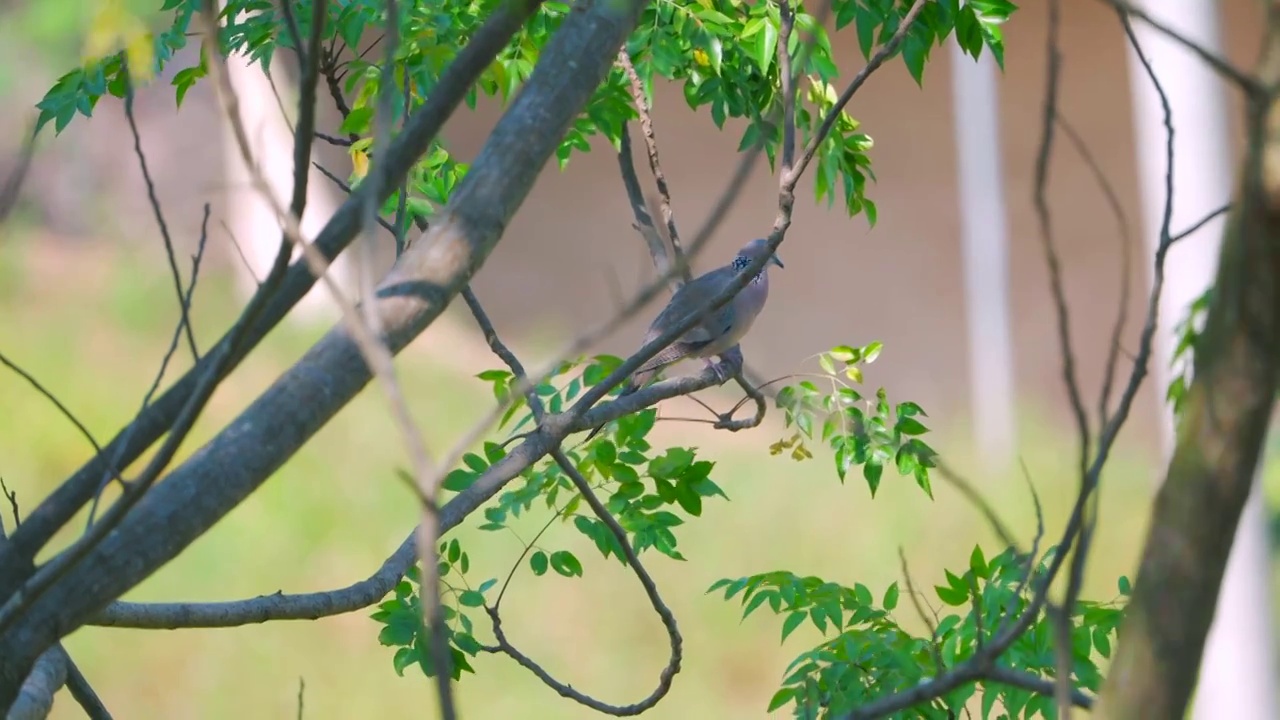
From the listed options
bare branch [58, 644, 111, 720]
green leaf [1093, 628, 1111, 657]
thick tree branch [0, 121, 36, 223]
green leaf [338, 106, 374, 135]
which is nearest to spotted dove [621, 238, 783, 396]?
green leaf [338, 106, 374, 135]

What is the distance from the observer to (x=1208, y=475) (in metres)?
0.71

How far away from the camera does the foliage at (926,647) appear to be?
155cm

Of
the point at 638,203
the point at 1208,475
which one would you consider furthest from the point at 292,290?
the point at 638,203

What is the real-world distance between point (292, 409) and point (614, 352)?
5716mm

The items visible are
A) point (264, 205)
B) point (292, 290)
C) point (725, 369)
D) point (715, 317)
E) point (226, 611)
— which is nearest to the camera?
point (292, 290)

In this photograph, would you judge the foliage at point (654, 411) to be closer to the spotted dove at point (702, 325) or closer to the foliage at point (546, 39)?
the foliage at point (546, 39)

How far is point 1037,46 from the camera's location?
21.2 feet

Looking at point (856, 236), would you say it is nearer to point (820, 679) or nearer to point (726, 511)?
point (726, 511)

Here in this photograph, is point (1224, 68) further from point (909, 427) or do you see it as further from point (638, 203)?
point (638, 203)

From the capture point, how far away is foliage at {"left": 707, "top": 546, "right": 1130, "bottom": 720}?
5.09ft

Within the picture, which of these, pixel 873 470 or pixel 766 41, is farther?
pixel 873 470

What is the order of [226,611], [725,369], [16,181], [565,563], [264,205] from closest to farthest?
[16,181], [226,611], [565,563], [725,369], [264,205]

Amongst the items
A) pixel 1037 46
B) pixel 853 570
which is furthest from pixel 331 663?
pixel 1037 46

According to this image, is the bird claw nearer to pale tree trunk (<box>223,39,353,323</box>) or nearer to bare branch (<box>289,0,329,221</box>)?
bare branch (<box>289,0,329,221</box>)
